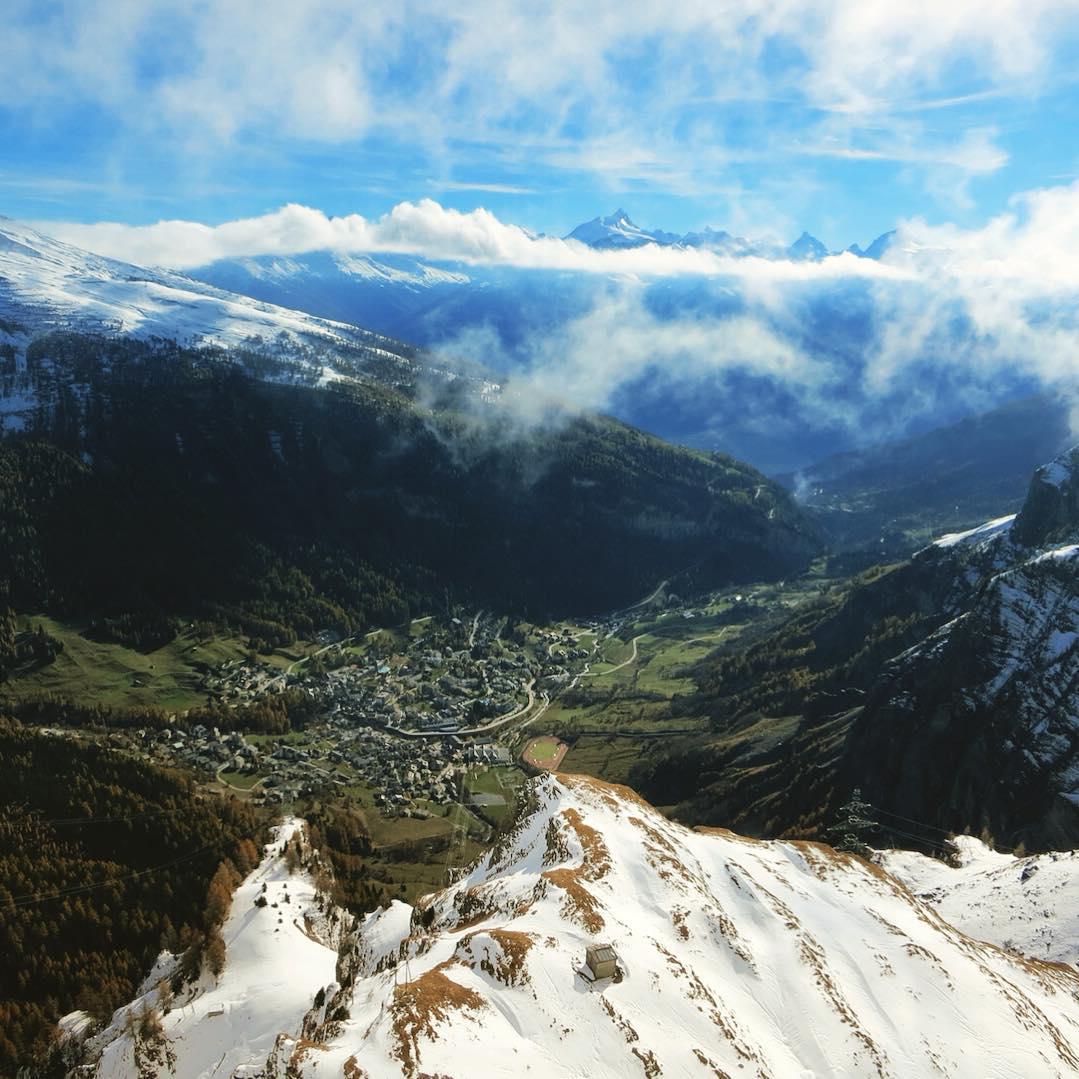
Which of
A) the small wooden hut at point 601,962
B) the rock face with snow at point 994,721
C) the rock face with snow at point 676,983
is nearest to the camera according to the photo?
the rock face with snow at point 676,983

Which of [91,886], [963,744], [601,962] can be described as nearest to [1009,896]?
[963,744]

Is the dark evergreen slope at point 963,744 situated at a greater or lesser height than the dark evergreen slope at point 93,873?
greater

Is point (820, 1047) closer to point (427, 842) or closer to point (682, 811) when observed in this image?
point (682, 811)

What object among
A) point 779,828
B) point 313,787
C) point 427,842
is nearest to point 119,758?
point 313,787

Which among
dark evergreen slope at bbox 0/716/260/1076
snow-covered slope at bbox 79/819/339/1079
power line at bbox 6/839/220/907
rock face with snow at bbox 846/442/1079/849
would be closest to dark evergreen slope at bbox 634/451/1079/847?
rock face with snow at bbox 846/442/1079/849

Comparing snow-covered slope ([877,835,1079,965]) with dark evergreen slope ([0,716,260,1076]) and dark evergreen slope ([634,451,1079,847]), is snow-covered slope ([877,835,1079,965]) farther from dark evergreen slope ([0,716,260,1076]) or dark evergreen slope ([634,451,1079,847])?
dark evergreen slope ([0,716,260,1076])

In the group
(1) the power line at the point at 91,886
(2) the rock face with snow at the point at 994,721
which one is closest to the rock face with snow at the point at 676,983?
(2) the rock face with snow at the point at 994,721

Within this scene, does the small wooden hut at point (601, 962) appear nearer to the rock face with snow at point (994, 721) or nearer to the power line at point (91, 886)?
the rock face with snow at point (994, 721)
